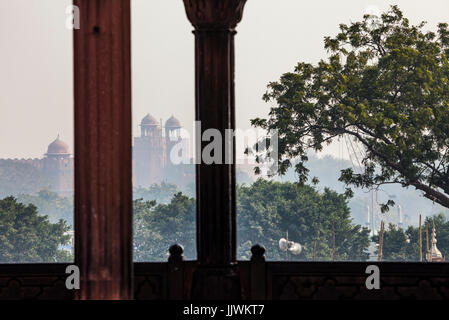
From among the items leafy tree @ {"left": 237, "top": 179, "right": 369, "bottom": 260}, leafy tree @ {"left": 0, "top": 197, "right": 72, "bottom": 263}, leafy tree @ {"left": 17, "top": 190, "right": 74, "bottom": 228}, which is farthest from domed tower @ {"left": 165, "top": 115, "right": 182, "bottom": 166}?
leafy tree @ {"left": 0, "top": 197, "right": 72, "bottom": 263}

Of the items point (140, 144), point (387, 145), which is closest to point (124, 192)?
point (387, 145)

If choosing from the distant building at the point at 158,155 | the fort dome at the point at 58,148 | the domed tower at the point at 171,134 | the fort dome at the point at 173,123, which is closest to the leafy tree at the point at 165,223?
the fort dome at the point at 58,148

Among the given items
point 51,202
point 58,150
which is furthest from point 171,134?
point 51,202

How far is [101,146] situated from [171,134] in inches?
2130

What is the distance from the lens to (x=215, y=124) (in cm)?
486

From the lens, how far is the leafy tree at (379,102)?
22.4 metres

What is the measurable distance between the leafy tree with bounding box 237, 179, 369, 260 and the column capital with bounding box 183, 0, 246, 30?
33673 millimetres

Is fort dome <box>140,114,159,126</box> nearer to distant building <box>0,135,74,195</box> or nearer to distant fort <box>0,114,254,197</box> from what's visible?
distant fort <box>0,114,254,197</box>

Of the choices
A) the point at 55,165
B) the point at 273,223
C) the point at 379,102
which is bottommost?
the point at 273,223

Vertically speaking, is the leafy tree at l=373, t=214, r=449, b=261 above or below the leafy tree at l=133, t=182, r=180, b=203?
below

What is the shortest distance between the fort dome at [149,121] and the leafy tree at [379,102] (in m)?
32.2

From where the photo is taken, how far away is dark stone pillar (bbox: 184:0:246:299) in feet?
15.8

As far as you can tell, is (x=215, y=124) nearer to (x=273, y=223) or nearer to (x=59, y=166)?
(x=273, y=223)
